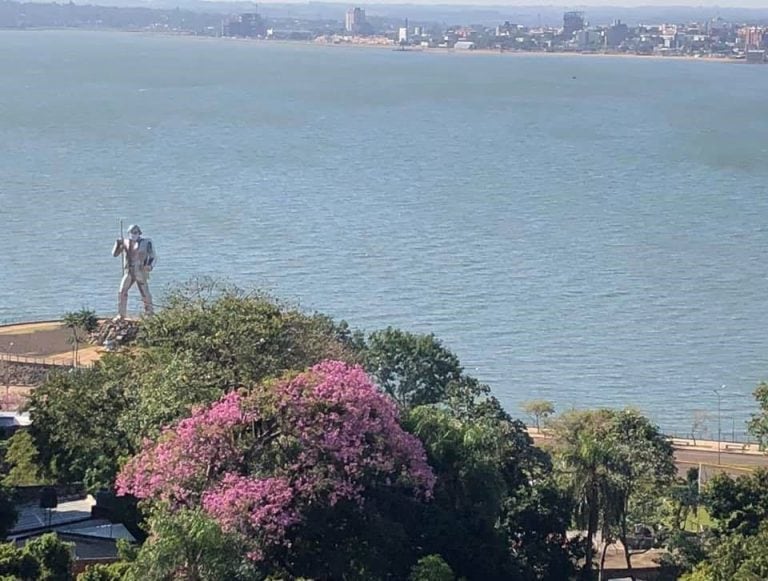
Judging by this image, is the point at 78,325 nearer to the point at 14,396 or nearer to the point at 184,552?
the point at 14,396

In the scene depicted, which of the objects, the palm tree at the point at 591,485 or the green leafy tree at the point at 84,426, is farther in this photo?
the green leafy tree at the point at 84,426

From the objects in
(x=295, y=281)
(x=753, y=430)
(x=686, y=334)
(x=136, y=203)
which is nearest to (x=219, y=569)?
(x=753, y=430)

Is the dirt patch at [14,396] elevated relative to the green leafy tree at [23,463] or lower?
lower

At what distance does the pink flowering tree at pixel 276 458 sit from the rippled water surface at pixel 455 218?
1162 cm

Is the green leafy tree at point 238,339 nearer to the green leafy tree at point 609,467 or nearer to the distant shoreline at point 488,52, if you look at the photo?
the green leafy tree at point 609,467

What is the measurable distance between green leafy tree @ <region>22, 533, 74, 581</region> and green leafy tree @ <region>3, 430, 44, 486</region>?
3.40m

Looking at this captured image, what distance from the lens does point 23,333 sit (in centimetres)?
2541

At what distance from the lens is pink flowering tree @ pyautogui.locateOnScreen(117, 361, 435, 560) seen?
1148 cm

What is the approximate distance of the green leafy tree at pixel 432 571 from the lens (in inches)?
446

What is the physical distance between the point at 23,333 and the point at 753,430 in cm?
1327

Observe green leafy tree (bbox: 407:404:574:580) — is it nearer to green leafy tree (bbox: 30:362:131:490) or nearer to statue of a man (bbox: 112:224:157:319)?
green leafy tree (bbox: 30:362:131:490)

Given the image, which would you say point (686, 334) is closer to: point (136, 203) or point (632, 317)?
point (632, 317)

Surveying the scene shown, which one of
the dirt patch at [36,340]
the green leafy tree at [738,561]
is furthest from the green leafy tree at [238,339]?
the dirt patch at [36,340]

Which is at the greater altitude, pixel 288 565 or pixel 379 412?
pixel 379 412
